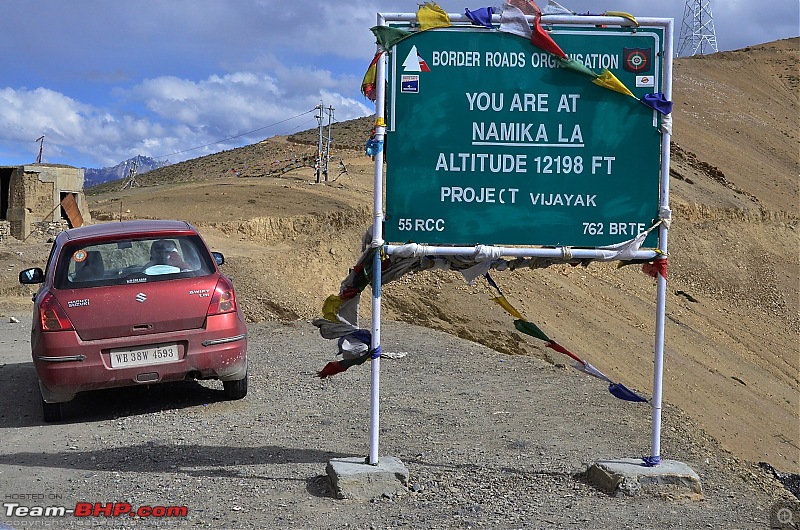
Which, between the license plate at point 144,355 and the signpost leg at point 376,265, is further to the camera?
the license plate at point 144,355

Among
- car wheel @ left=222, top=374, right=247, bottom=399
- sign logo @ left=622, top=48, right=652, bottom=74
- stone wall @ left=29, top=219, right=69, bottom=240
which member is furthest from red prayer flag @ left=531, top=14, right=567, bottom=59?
stone wall @ left=29, top=219, right=69, bottom=240

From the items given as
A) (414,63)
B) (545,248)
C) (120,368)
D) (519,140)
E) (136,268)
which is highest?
(414,63)

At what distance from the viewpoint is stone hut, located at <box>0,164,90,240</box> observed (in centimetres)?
2061

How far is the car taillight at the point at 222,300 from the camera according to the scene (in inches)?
271

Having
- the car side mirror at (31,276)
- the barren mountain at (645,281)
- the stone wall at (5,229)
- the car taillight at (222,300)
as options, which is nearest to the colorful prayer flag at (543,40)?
the car taillight at (222,300)

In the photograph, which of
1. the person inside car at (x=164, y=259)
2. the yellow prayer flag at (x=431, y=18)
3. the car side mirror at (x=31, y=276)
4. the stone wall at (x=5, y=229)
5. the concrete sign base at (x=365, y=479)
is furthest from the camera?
the stone wall at (x=5, y=229)

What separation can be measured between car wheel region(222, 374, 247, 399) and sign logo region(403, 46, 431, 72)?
326cm

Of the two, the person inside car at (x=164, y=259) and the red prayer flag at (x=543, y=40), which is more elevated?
the red prayer flag at (x=543, y=40)

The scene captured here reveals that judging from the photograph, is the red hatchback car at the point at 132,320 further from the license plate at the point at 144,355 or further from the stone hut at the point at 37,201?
the stone hut at the point at 37,201

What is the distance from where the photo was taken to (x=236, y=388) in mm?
7340

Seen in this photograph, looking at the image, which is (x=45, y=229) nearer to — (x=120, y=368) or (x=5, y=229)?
(x=5, y=229)

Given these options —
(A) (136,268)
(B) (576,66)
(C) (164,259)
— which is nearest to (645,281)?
(C) (164,259)

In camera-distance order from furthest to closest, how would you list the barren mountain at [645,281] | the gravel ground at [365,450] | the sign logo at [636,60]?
the barren mountain at [645,281]
the sign logo at [636,60]
the gravel ground at [365,450]

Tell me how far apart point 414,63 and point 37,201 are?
17997mm
